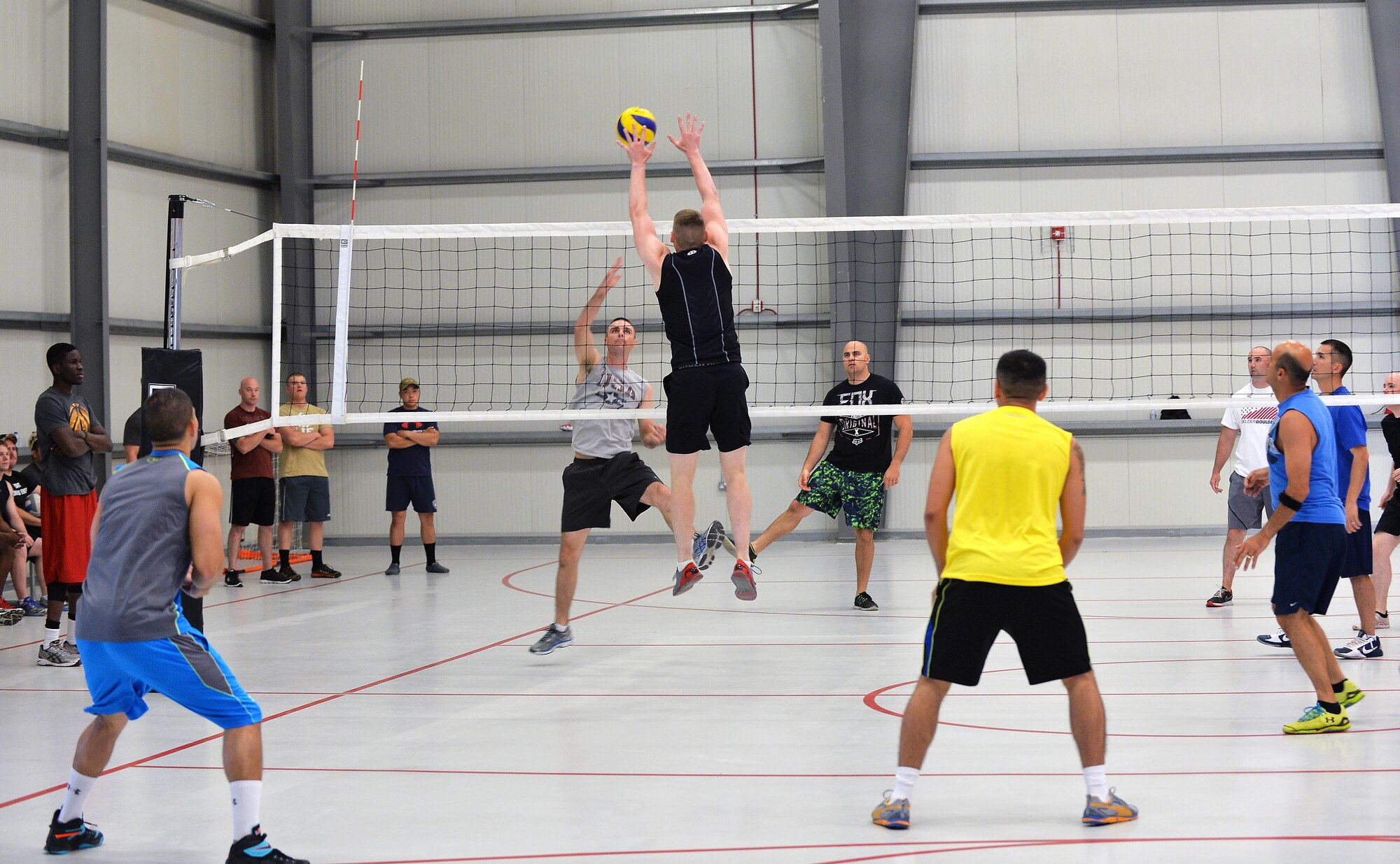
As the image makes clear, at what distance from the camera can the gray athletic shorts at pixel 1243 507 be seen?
866 centimetres

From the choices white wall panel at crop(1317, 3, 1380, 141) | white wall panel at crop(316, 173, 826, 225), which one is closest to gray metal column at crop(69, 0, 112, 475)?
white wall panel at crop(316, 173, 826, 225)

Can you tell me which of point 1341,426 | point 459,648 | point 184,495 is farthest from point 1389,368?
point 184,495

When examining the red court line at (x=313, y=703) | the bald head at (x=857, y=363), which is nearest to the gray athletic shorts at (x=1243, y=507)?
the bald head at (x=857, y=363)

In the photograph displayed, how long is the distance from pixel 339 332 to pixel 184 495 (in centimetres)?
370

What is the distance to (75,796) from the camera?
3.73 metres

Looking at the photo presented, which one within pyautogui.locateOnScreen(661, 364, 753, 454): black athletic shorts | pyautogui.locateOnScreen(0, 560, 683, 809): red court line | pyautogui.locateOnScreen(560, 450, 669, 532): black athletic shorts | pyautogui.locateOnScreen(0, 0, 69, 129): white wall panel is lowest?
pyautogui.locateOnScreen(0, 560, 683, 809): red court line

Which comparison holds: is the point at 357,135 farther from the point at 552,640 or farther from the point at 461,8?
the point at 552,640

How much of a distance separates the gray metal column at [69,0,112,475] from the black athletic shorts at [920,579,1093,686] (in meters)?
10.5

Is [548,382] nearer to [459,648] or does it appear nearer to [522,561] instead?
[522,561]

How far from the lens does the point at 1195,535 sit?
1393cm

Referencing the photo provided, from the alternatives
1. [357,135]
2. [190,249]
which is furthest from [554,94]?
[190,249]

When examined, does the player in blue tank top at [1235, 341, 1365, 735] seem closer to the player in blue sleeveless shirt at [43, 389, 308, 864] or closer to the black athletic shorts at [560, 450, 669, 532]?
the black athletic shorts at [560, 450, 669, 532]

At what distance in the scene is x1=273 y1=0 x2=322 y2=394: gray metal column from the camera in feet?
48.5

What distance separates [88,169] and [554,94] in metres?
5.06
